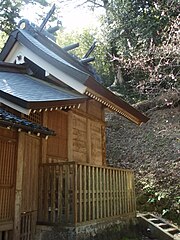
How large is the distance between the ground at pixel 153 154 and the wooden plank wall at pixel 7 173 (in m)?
5.43

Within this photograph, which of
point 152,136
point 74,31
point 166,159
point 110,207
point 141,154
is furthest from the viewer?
point 74,31

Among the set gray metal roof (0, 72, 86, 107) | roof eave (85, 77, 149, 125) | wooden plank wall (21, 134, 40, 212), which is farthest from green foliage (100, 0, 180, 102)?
wooden plank wall (21, 134, 40, 212)

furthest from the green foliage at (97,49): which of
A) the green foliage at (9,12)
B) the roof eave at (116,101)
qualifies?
the roof eave at (116,101)

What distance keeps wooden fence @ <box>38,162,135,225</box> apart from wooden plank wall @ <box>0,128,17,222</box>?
0.82m

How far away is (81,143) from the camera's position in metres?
7.70

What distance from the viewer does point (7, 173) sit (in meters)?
5.20

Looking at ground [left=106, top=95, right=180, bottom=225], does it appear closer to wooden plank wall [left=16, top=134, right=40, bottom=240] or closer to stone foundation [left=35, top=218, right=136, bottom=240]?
stone foundation [left=35, top=218, right=136, bottom=240]

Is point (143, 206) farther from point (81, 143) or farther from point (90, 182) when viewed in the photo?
point (90, 182)

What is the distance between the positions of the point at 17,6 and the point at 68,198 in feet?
41.6

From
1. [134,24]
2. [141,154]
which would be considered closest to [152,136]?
[141,154]

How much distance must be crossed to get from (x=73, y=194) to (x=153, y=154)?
7187 mm

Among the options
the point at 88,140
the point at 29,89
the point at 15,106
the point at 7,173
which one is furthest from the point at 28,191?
the point at 88,140

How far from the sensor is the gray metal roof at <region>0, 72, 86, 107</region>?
16.9ft

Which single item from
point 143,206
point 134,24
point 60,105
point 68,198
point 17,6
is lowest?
point 143,206
